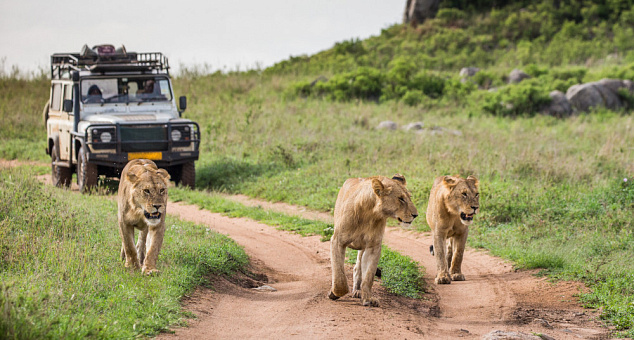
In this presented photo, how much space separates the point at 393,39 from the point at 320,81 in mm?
13930

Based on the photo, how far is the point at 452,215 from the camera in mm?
7844

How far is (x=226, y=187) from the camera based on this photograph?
628 inches

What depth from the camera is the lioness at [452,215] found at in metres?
7.56

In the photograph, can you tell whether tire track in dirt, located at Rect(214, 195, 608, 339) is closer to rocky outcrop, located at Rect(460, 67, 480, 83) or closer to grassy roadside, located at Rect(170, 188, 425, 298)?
grassy roadside, located at Rect(170, 188, 425, 298)

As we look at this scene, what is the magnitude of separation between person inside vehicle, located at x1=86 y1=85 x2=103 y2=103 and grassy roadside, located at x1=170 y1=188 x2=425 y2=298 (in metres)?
2.56

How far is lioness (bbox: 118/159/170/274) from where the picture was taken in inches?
259

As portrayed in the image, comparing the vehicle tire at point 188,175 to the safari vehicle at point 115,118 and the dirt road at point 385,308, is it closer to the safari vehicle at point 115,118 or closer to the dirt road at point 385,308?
the safari vehicle at point 115,118

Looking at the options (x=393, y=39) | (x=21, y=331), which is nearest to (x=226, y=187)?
(x=21, y=331)

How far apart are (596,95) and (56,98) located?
64.6 ft

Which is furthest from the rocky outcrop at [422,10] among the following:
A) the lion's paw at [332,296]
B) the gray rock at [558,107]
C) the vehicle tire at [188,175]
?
the lion's paw at [332,296]

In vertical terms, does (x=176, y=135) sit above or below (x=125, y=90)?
below

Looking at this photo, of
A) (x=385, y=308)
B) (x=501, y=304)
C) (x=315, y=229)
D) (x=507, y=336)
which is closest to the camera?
(x=507, y=336)

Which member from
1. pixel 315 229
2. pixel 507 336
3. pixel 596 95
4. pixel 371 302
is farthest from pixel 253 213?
pixel 596 95

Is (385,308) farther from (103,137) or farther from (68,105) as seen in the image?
Answer: (68,105)
